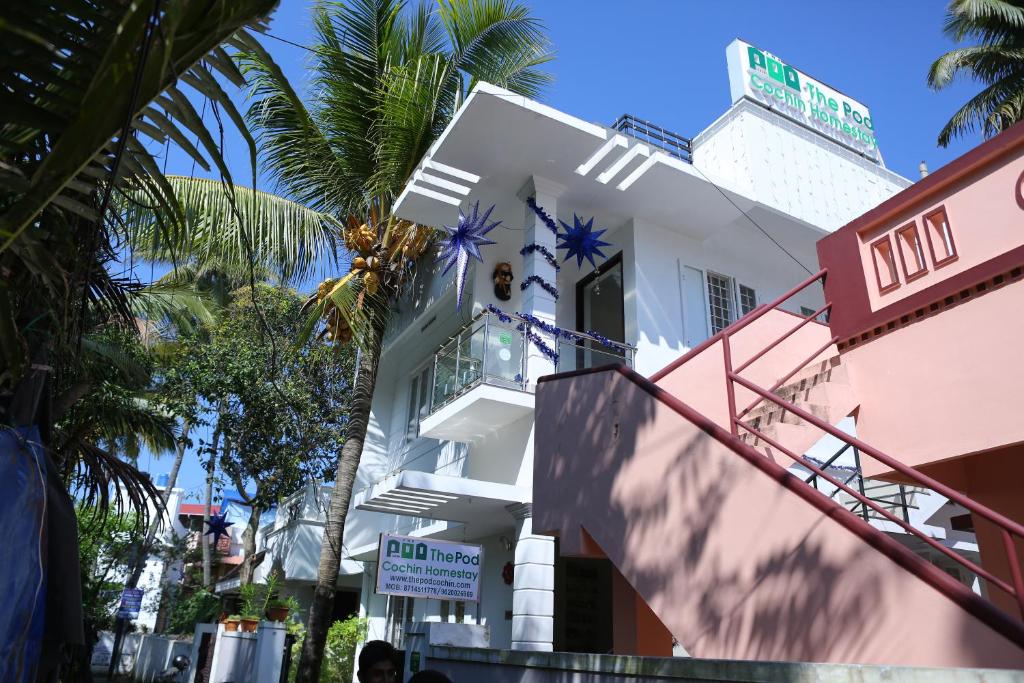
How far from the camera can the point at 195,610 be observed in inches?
1080

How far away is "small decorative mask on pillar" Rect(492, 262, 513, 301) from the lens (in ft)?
44.0

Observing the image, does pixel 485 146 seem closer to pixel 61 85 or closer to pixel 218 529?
pixel 61 85

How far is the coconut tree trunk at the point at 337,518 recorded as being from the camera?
1150 cm

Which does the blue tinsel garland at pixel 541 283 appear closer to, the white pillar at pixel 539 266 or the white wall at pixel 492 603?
the white pillar at pixel 539 266

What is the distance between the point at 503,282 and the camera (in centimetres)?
1341

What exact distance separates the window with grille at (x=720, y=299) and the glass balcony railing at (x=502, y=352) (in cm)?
280

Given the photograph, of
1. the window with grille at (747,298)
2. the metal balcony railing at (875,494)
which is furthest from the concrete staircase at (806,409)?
the window with grille at (747,298)

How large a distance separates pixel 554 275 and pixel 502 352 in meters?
1.92

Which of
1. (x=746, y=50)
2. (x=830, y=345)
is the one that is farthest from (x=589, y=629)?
(x=746, y=50)

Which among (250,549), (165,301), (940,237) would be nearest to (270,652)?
(165,301)

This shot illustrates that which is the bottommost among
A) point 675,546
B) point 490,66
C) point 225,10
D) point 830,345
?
point 675,546

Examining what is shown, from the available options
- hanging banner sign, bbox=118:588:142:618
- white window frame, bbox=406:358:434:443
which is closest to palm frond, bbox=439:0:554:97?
white window frame, bbox=406:358:434:443

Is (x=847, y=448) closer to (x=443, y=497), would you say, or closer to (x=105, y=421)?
(x=443, y=497)

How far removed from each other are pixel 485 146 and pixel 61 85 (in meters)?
10.3
